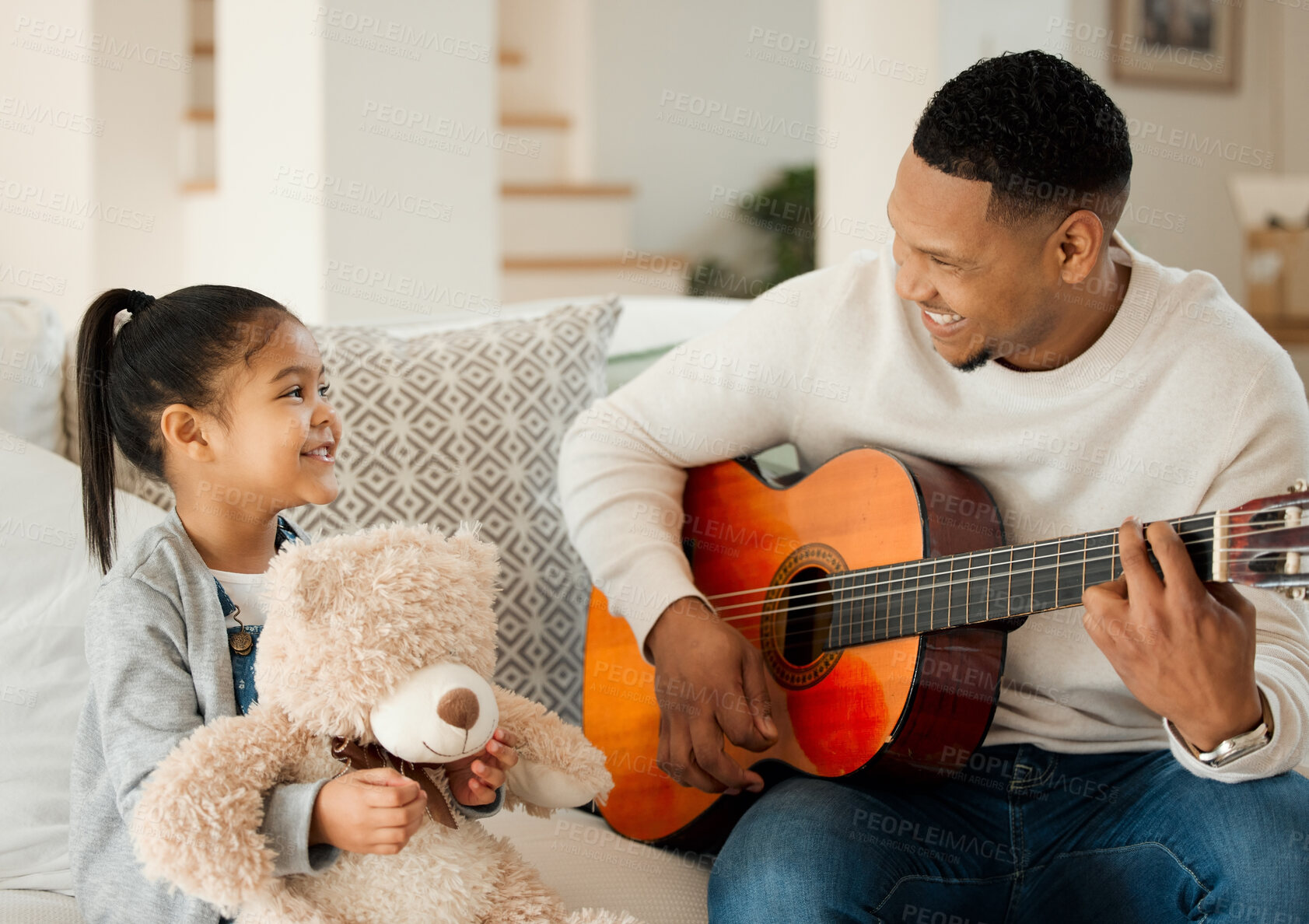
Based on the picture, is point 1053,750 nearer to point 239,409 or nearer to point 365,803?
point 365,803

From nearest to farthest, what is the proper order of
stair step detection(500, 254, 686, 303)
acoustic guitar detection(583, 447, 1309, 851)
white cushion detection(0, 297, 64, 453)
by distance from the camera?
acoustic guitar detection(583, 447, 1309, 851) < white cushion detection(0, 297, 64, 453) < stair step detection(500, 254, 686, 303)

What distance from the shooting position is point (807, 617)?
1.37 meters

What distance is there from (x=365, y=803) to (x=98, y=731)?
31 centimetres

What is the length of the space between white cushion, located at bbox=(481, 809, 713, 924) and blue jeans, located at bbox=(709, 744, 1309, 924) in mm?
67

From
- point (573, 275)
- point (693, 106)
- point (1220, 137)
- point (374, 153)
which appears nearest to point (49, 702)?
point (374, 153)

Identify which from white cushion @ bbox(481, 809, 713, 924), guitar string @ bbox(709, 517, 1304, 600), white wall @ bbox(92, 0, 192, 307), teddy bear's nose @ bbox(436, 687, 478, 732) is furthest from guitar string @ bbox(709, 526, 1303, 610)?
white wall @ bbox(92, 0, 192, 307)

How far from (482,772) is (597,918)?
167 mm

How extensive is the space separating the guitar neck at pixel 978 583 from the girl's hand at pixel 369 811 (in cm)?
56

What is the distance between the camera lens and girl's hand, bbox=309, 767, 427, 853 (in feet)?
2.88

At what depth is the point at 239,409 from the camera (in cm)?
106

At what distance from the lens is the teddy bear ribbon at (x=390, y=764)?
948 mm

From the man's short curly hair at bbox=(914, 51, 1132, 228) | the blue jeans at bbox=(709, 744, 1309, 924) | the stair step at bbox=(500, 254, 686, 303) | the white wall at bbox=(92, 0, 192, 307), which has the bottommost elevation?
the blue jeans at bbox=(709, 744, 1309, 924)

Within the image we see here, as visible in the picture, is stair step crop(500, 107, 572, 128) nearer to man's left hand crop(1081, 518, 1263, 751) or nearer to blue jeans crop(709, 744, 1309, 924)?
blue jeans crop(709, 744, 1309, 924)

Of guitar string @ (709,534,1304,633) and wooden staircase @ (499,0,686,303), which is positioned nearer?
guitar string @ (709,534,1304,633)
